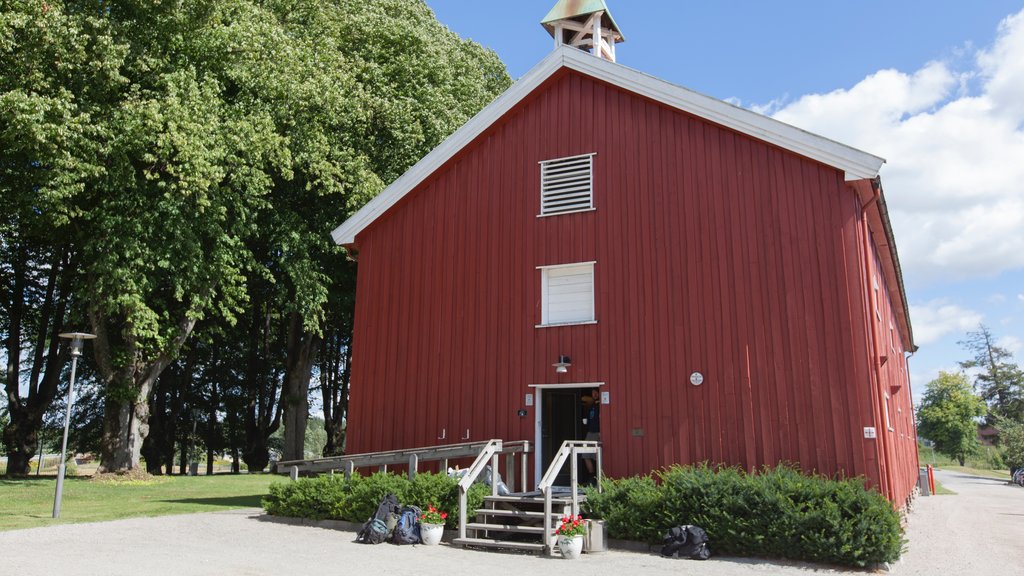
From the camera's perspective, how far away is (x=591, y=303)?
1495 centimetres

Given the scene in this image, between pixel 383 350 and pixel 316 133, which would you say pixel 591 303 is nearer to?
pixel 383 350

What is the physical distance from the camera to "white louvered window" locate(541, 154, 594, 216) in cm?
1545

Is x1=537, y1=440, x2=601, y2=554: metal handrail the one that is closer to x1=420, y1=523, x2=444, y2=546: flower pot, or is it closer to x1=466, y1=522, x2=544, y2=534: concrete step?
x1=466, y1=522, x2=544, y2=534: concrete step

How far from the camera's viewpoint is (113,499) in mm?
17312

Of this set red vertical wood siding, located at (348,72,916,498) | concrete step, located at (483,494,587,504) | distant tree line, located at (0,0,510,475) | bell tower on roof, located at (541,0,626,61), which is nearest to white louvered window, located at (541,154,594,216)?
red vertical wood siding, located at (348,72,916,498)

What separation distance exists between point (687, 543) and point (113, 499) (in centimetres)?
1368

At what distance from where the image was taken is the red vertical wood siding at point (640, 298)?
42.1 ft

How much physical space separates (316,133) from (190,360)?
16688 mm

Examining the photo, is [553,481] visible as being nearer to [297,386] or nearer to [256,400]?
[297,386]

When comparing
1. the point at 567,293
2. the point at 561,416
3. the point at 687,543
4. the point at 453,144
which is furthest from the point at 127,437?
the point at 687,543

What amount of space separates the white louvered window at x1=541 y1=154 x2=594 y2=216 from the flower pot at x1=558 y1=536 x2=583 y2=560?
7.10m

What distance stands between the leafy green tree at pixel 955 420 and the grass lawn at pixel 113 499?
2734 inches

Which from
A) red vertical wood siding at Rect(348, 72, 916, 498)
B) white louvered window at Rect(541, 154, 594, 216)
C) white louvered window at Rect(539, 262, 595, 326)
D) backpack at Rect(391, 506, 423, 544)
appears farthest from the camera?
white louvered window at Rect(541, 154, 594, 216)

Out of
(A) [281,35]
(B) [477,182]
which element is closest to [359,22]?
(A) [281,35]
